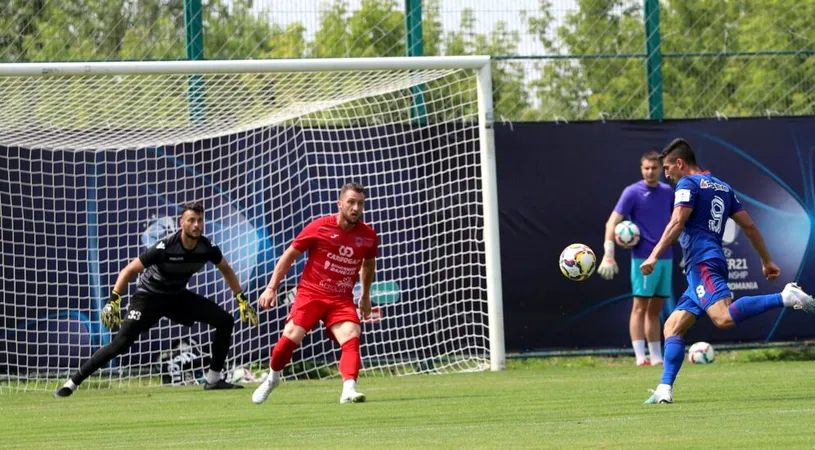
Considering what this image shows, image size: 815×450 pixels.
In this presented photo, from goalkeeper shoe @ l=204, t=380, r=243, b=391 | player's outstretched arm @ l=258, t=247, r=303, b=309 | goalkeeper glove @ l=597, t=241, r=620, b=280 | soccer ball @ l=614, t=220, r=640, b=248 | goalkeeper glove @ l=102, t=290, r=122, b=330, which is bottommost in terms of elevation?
goalkeeper shoe @ l=204, t=380, r=243, b=391

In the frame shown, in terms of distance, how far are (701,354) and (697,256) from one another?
5662mm

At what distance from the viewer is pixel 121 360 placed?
1509 cm

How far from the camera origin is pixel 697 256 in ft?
32.0

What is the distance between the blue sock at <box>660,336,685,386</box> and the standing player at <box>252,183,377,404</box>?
270 centimetres

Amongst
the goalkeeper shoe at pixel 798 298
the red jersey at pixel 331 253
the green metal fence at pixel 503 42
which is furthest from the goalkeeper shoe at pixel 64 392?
the goalkeeper shoe at pixel 798 298

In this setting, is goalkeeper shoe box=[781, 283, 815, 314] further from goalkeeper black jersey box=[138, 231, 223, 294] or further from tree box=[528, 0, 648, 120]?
tree box=[528, 0, 648, 120]

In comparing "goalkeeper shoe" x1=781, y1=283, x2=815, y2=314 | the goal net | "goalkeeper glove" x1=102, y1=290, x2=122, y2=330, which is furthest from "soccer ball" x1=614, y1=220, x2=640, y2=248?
"goalkeeper glove" x1=102, y1=290, x2=122, y2=330

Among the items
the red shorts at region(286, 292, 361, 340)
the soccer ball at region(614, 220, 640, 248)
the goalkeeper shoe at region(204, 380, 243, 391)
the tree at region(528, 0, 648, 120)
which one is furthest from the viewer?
the tree at region(528, 0, 648, 120)

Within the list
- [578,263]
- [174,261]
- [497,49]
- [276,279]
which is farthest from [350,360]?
[497,49]

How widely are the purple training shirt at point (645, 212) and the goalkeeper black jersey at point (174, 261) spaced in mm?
4653

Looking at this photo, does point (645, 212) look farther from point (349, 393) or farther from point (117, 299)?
point (117, 299)

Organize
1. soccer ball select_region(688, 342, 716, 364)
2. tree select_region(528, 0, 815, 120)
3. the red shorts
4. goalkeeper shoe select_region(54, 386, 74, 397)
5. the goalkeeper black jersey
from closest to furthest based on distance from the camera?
1. the red shorts
2. goalkeeper shoe select_region(54, 386, 74, 397)
3. the goalkeeper black jersey
4. soccer ball select_region(688, 342, 716, 364)
5. tree select_region(528, 0, 815, 120)

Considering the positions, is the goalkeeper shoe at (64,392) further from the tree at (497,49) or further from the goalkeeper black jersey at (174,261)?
the tree at (497,49)

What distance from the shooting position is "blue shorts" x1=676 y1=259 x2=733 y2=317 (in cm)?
964
